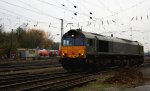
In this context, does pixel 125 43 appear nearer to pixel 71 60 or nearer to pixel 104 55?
pixel 104 55

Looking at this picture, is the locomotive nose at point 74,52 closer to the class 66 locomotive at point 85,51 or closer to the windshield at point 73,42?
the class 66 locomotive at point 85,51

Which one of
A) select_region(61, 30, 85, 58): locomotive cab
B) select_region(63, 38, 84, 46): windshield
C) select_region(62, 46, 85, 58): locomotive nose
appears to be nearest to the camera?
select_region(62, 46, 85, 58): locomotive nose

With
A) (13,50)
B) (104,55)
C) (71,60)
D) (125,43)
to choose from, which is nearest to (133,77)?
(71,60)

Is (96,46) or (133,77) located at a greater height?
(96,46)

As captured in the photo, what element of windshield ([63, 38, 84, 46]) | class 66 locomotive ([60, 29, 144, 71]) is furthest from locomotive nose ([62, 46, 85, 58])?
windshield ([63, 38, 84, 46])

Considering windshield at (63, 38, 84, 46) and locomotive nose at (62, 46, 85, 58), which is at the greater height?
windshield at (63, 38, 84, 46)

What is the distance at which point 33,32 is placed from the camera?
380 ft

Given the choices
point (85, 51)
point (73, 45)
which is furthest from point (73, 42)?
point (85, 51)

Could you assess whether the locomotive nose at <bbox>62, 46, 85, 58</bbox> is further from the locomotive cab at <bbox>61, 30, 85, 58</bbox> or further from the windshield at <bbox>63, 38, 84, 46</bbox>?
the windshield at <bbox>63, 38, 84, 46</bbox>

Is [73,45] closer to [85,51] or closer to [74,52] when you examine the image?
[74,52]

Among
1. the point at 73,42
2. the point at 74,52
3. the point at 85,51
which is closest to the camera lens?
the point at 85,51

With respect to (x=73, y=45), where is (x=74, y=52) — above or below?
below

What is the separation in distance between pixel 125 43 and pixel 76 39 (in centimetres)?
1130

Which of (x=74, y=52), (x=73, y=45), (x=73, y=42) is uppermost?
(x=73, y=42)
